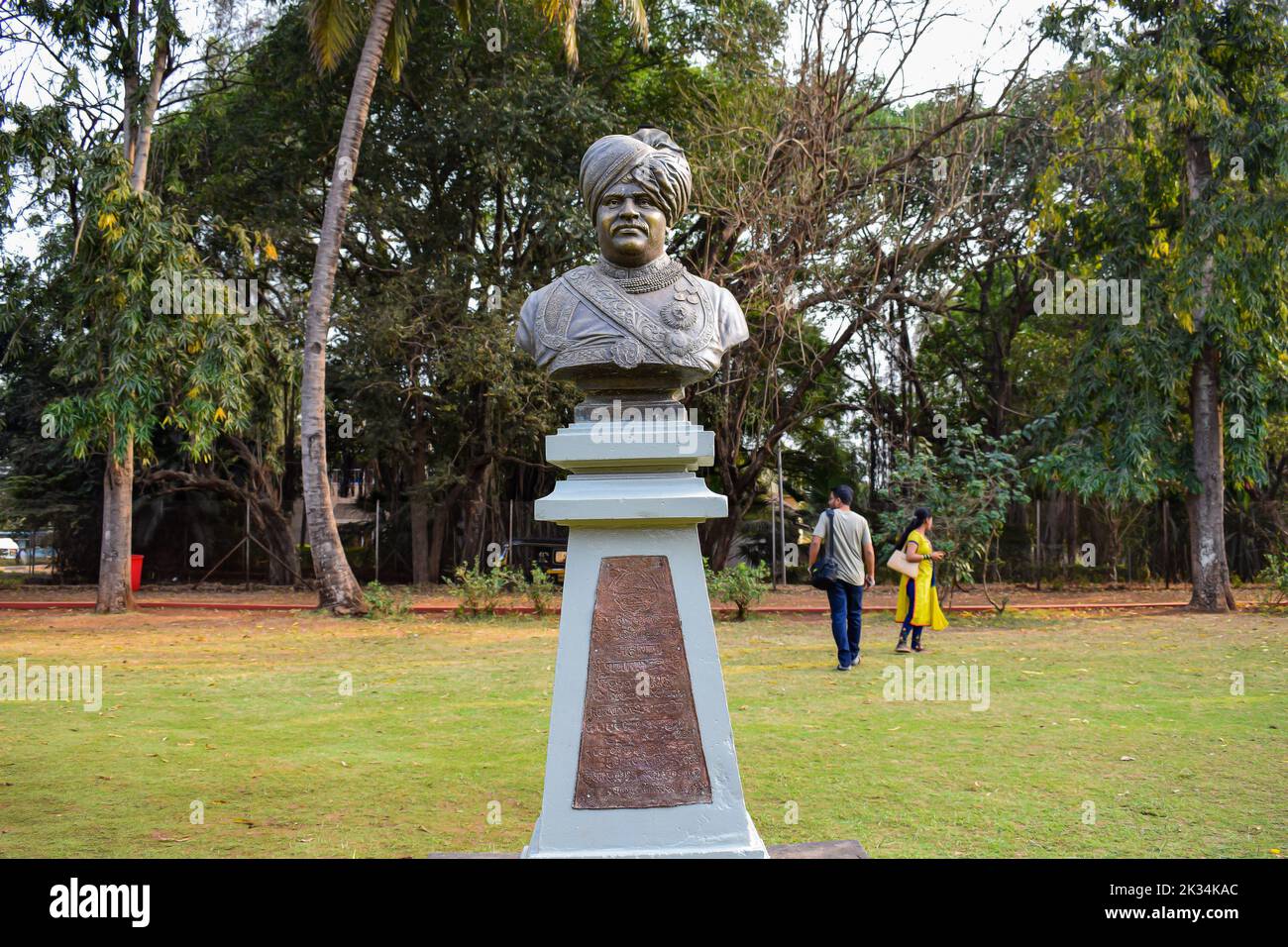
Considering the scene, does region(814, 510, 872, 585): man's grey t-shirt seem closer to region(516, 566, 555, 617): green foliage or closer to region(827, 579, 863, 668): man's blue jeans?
region(827, 579, 863, 668): man's blue jeans

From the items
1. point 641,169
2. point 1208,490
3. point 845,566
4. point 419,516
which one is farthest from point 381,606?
point 1208,490

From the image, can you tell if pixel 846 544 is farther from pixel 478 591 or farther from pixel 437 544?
pixel 437 544

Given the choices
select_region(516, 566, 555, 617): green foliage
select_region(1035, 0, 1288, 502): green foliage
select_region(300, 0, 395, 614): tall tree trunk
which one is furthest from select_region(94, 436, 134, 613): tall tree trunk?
select_region(1035, 0, 1288, 502): green foliage

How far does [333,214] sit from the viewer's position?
1344cm

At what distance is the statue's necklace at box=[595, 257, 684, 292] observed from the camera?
14.5ft

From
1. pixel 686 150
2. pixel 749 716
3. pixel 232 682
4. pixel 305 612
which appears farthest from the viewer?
pixel 686 150

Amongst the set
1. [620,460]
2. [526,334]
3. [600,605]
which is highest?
[526,334]

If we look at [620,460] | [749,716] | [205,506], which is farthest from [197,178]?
[620,460]

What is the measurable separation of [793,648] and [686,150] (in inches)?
336

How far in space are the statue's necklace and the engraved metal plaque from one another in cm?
118

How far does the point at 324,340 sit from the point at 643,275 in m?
10.1

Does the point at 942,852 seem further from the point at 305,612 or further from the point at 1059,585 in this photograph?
Answer: the point at 1059,585

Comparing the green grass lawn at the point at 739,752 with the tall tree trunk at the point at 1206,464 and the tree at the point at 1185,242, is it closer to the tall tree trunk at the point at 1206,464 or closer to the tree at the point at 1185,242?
the tall tree trunk at the point at 1206,464

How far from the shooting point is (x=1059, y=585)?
19.7 metres
